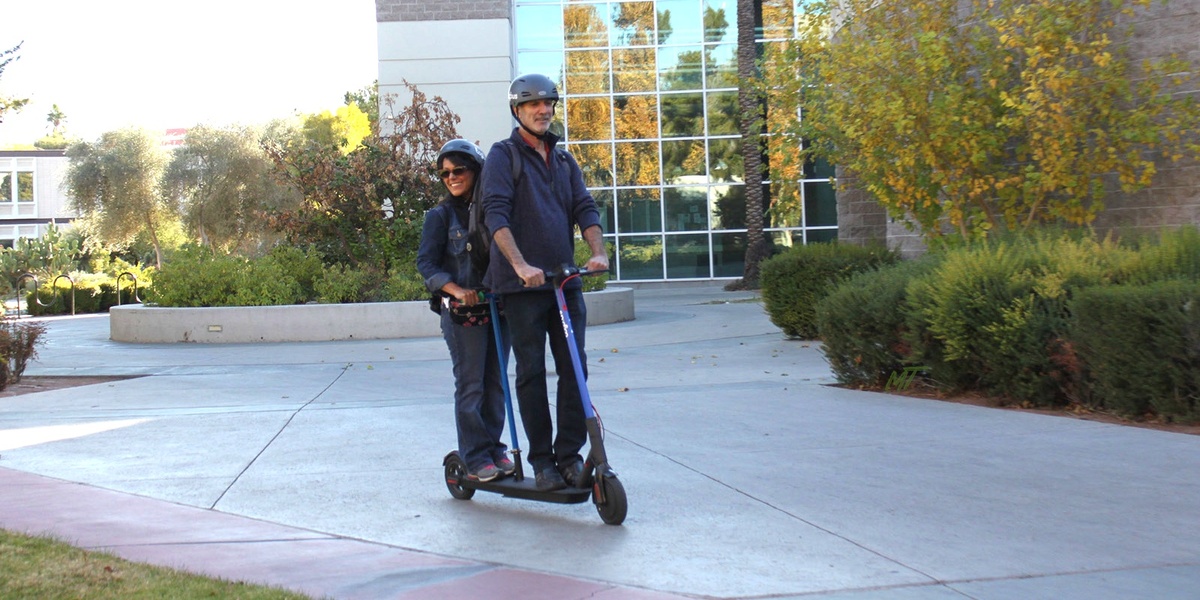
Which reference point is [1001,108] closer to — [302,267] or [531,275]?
[302,267]

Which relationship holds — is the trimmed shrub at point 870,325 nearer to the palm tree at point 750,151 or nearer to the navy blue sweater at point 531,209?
the navy blue sweater at point 531,209

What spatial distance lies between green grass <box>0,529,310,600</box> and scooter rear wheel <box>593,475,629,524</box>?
57.4 inches

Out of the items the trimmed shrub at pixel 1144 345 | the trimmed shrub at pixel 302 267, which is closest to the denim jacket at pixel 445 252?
the trimmed shrub at pixel 1144 345

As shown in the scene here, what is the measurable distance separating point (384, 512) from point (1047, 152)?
964 cm

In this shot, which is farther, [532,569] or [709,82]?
[709,82]

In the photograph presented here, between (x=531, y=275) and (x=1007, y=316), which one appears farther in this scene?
(x=1007, y=316)

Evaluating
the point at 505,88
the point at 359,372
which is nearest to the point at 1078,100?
the point at 359,372

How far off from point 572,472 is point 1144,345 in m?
3.92

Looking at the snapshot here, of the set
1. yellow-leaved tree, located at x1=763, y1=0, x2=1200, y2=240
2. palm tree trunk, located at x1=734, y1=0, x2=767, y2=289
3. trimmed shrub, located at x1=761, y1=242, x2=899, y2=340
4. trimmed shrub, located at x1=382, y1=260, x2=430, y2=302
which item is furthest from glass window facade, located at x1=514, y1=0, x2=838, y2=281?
trimmed shrub, located at x1=761, y1=242, x2=899, y2=340

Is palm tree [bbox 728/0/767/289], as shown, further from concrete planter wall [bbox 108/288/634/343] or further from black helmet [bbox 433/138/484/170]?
black helmet [bbox 433/138/484/170]

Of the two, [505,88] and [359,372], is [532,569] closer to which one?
[359,372]

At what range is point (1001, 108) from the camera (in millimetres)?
13680

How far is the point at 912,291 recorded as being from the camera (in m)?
9.07

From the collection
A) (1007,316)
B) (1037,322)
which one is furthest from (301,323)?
(1037,322)
